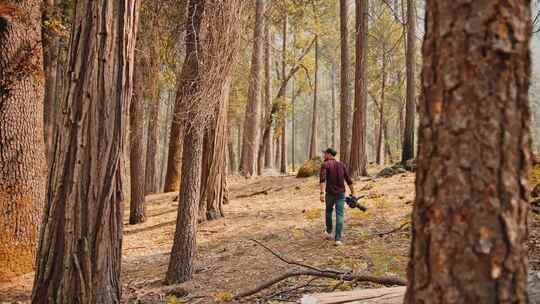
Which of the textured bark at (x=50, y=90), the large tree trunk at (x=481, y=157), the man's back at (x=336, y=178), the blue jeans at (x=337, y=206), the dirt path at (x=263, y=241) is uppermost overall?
the textured bark at (x=50, y=90)

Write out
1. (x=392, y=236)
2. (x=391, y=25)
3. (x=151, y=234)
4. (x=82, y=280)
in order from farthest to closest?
(x=391, y=25), (x=151, y=234), (x=392, y=236), (x=82, y=280)

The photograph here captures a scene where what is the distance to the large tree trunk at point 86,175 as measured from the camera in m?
4.49

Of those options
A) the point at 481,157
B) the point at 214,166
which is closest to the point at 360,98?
the point at 214,166

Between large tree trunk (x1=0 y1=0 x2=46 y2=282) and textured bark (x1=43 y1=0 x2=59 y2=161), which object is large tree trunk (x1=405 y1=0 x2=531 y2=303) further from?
textured bark (x1=43 y1=0 x2=59 y2=161)

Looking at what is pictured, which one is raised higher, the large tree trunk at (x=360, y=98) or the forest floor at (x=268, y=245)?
the large tree trunk at (x=360, y=98)

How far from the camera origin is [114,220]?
462cm

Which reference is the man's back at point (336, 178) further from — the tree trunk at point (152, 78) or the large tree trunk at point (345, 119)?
the large tree trunk at point (345, 119)

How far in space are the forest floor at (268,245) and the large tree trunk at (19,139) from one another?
0.57 m

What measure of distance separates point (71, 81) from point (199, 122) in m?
2.57

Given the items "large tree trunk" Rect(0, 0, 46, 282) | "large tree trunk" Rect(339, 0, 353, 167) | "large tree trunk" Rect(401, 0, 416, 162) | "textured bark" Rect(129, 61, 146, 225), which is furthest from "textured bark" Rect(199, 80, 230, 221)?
"large tree trunk" Rect(401, 0, 416, 162)

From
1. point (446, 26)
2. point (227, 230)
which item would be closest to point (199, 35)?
point (227, 230)

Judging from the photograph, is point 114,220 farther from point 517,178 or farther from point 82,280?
point 517,178

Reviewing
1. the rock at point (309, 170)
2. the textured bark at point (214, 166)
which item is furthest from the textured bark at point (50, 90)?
the rock at point (309, 170)

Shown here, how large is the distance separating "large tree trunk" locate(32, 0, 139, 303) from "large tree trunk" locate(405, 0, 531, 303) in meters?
3.67
